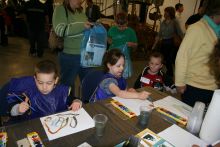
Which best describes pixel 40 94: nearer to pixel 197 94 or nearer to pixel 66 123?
pixel 66 123

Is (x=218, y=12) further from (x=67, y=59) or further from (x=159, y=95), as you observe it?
(x=67, y=59)

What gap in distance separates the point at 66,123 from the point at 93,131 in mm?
175

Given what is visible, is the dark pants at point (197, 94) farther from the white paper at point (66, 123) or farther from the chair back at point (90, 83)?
the white paper at point (66, 123)

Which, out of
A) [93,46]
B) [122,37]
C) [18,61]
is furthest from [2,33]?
[93,46]

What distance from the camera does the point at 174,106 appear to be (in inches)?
63.6

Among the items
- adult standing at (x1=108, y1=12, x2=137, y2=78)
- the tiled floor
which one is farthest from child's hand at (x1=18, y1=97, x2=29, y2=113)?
the tiled floor

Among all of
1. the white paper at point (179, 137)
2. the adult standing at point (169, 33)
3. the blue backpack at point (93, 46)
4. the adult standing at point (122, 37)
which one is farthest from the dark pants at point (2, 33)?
Result: the white paper at point (179, 137)

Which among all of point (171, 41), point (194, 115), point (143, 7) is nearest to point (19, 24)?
point (143, 7)

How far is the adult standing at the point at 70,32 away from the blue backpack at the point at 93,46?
6 cm

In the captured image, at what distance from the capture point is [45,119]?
127 centimetres

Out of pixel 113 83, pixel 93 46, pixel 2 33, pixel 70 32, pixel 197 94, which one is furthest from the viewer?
pixel 2 33

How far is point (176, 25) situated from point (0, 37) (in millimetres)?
4598

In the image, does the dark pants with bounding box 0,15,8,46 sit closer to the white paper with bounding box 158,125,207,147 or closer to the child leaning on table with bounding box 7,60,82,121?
the child leaning on table with bounding box 7,60,82,121

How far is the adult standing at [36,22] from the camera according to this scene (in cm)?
470
